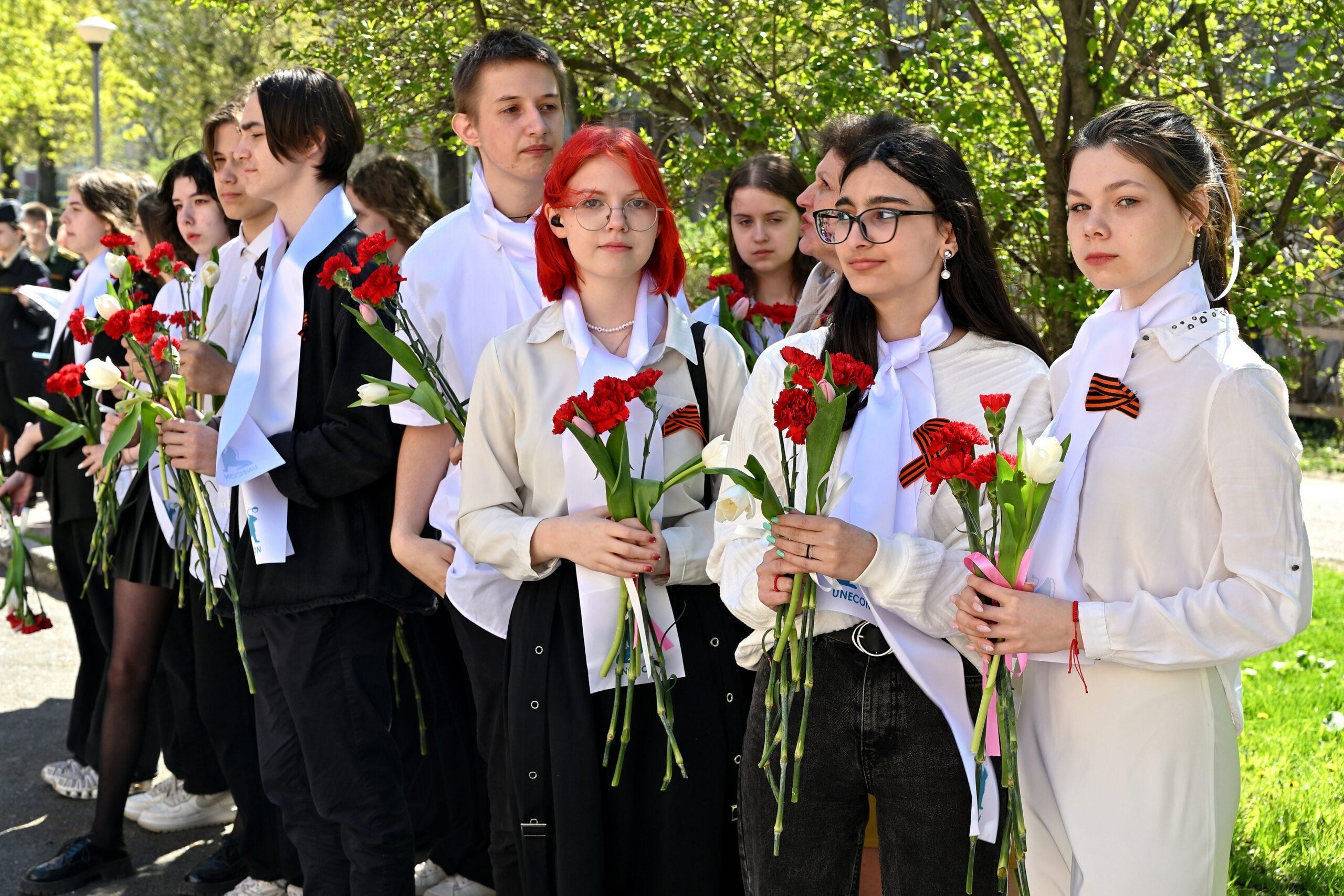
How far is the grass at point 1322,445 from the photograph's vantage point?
39.2ft

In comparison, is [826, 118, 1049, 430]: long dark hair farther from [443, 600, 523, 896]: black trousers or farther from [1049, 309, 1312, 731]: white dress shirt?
[443, 600, 523, 896]: black trousers

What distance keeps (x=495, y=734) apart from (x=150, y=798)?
7.78 feet

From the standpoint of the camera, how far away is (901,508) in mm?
2426

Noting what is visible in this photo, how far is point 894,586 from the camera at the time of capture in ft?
7.47

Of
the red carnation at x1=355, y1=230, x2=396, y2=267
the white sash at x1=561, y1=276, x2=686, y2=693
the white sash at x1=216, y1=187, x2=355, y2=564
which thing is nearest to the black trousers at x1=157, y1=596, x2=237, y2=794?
the white sash at x1=216, y1=187, x2=355, y2=564

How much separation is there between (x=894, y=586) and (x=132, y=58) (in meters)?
24.9

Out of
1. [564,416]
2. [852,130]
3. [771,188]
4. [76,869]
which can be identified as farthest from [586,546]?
[76,869]

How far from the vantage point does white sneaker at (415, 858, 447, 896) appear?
4406mm

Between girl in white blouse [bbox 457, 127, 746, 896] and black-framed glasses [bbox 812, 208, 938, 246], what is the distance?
516mm

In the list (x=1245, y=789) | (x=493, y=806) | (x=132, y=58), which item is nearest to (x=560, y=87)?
(x=493, y=806)

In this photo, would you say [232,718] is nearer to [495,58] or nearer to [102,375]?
[102,375]

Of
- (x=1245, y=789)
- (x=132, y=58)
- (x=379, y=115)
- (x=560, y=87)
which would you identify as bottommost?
(x=1245, y=789)

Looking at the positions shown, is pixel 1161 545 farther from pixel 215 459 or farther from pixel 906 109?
pixel 906 109

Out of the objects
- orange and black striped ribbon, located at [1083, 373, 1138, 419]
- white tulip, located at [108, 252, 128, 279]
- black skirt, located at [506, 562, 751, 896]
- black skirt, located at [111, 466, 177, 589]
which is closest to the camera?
orange and black striped ribbon, located at [1083, 373, 1138, 419]
